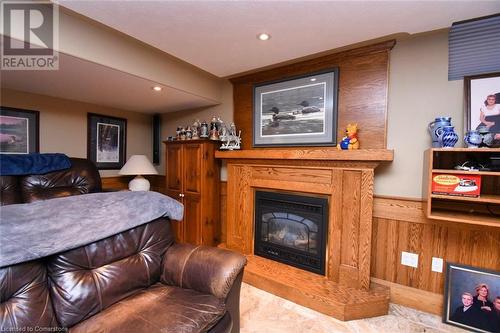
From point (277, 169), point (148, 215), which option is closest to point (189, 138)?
point (277, 169)

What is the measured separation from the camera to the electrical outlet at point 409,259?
195cm

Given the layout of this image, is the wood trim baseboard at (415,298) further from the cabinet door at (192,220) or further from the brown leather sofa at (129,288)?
the cabinet door at (192,220)

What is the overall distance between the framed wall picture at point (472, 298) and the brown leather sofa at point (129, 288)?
164cm

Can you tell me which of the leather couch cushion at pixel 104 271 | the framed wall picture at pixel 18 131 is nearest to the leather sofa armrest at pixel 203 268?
the leather couch cushion at pixel 104 271

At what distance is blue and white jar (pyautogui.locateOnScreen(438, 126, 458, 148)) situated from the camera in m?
1.62

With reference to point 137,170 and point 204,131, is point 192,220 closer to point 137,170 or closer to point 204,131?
point 137,170

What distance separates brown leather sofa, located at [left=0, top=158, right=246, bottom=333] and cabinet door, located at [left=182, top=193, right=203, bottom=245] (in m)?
1.07

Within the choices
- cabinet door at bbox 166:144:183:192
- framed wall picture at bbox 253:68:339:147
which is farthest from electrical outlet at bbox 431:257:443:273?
cabinet door at bbox 166:144:183:192

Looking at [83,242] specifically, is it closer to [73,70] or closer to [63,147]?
[73,70]

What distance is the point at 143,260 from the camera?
158cm

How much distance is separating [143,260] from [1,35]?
5.51 feet

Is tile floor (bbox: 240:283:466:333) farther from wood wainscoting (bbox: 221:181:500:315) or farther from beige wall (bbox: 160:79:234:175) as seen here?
beige wall (bbox: 160:79:234:175)

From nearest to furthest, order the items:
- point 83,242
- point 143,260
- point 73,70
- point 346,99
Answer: point 83,242 < point 143,260 < point 73,70 < point 346,99

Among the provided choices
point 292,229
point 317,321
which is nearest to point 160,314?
point 317,321
